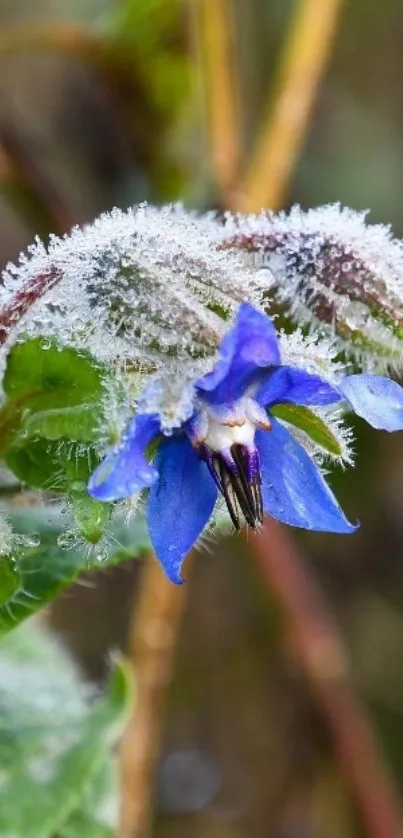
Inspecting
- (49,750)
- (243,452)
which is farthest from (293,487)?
(49,750)

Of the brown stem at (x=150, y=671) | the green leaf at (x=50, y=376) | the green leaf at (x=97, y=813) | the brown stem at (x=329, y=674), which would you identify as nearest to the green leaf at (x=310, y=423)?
the green leaf at (x=50, y=376)

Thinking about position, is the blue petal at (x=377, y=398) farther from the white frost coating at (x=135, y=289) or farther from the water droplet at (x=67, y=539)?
the water droplet at (x=67, y=539)

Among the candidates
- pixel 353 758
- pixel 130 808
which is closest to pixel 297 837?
pixel 353 758

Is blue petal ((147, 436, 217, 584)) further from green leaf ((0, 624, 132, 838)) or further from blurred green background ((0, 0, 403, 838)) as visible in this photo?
blurred green background ((0, 0, 403, 838))

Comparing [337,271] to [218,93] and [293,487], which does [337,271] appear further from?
[218,93]

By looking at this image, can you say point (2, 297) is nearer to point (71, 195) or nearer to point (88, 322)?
point (88, 322)
